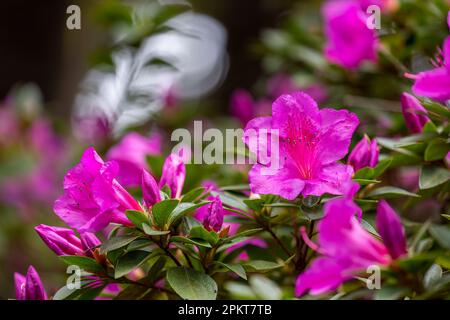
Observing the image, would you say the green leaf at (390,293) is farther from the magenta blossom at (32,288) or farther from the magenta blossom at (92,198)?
the magenta blossom at (32,288)

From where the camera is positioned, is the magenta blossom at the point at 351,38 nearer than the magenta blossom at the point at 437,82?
No

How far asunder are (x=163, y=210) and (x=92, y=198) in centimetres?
13

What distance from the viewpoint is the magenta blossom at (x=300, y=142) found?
39.0 inches

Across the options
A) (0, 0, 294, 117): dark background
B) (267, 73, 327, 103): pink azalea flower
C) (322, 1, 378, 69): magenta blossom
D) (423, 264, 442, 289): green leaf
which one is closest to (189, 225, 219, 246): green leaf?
(423, 264, 442, 289): green leaf

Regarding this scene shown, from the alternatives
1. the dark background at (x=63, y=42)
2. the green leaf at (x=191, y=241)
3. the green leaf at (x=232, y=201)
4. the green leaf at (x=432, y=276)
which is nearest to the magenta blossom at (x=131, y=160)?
the green leaf at (x=232, y=201)

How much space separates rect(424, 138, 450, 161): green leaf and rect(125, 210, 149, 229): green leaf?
50cm

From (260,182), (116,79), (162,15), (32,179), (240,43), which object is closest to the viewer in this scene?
(260,182)

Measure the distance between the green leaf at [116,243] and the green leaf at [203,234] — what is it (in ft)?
0.31

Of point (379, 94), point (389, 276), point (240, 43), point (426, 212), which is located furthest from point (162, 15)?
point (240, 43)

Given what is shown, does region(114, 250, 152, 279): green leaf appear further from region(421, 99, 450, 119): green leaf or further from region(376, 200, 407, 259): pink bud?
region(421, 99, 450, 119): green leaf

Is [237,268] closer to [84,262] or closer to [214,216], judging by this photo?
[214,216]

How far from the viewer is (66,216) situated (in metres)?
0.99
